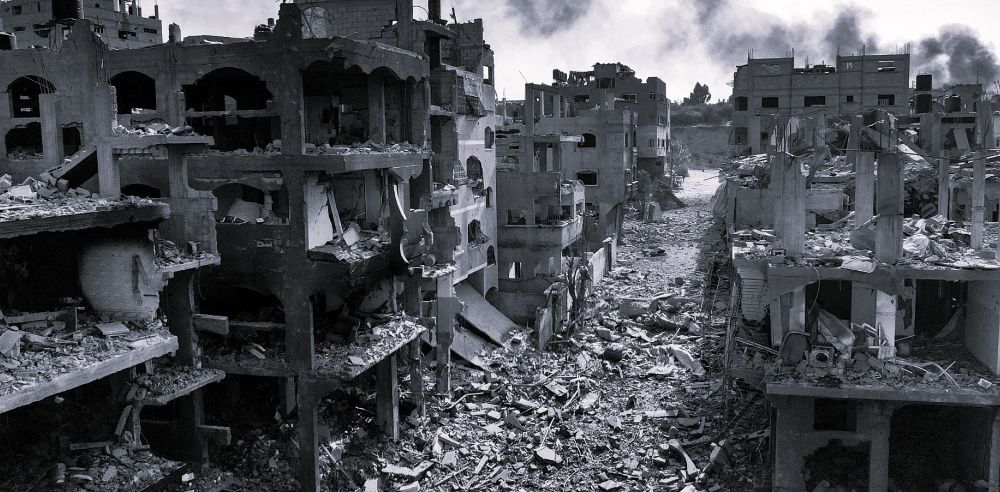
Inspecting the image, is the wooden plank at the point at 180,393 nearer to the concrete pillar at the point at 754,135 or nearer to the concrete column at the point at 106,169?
the concrete column at the point at 106,169

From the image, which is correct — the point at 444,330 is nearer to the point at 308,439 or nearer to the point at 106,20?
the point at 308,439

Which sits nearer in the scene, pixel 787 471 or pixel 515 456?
pixel 787 471

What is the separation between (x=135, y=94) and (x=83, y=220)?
1142 centimetres

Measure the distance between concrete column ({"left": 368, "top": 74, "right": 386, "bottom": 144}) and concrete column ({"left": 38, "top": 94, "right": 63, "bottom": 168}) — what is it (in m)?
7.43

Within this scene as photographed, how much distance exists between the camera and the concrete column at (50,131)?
14.7m

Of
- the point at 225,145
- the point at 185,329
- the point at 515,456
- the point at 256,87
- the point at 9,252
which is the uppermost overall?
the point at 256,87

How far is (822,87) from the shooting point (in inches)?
1881

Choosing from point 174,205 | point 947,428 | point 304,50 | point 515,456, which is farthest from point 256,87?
point 947,428

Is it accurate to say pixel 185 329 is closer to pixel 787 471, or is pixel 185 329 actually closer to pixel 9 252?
pixel 9 252

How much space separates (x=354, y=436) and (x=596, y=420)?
21.0 ft

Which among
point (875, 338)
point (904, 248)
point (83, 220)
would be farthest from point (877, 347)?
point (83, 220)

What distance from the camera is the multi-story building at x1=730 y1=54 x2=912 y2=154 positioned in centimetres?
4703

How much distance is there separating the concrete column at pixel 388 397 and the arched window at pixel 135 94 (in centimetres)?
1009

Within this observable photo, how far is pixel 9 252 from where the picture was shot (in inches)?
532
